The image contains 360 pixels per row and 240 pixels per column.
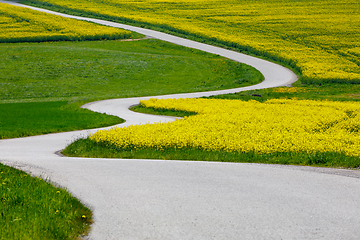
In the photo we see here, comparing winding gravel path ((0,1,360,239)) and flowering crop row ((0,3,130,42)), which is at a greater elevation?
winding gravel path ((0,1,360,239))

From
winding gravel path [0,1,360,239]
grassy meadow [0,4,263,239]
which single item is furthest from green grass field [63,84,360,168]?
grassy meadow [0,4,263,239]

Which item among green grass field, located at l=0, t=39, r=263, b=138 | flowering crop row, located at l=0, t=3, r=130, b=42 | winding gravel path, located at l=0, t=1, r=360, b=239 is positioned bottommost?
green grass field, located at l=0, t=39, r=263, b=138

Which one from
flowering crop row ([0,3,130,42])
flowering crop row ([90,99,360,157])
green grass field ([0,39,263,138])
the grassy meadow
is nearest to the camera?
the grassy meadow

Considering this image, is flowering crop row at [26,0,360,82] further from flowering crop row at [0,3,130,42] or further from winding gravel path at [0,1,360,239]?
winding gravel path at [0,1,360,239]

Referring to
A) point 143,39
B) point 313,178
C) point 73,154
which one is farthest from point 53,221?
point 143,39

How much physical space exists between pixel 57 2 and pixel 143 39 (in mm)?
42084

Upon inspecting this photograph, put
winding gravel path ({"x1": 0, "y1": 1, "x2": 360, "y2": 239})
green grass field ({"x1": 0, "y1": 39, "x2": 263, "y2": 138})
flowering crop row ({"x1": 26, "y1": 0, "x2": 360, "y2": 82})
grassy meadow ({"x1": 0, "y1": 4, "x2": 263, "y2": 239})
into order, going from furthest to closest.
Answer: flowering crop row ({"x1": 26, "y1": 0, "x2": 360, "y2": 82}) < green grass field ({"x1": 0, "y1": 39, "x2": 263, "y2": 138}) < grassy meadow ({"x1": 0, "y1": 4, "x2": 263, "y2": 239}) < winding gravel path ({"x1": 0, "y1": 1, "x2": 360, "y2": 239})

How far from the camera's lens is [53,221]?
6129 millimetres

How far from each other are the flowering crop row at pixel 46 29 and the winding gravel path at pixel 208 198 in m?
52.8

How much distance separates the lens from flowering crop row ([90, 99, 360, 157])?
13117 mm

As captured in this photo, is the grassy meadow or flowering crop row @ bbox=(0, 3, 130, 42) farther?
flowering crop row @ bbox=(0, 3, 130, 42)

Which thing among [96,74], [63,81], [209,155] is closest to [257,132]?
[209,155]

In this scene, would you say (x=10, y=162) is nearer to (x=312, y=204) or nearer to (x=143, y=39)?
(x=312, y=204)

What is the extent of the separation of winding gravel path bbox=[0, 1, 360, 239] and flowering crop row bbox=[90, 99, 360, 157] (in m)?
2.84
